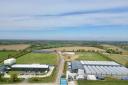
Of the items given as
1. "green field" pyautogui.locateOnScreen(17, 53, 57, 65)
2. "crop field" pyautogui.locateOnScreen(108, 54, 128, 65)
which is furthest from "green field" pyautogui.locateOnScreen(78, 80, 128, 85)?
"crop field" pyautogui.locateOnScreen(108, 54, 128, 65)

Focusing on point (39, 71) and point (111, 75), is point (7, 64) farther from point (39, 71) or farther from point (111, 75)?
point (111, 75)

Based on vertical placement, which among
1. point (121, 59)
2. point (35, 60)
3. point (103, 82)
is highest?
point (35, 60)

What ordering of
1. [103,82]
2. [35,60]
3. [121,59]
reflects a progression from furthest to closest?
[121,59] < [35,60] < [103,82]

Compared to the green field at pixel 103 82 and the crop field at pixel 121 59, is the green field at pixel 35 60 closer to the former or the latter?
the crop field at pixel 121 59

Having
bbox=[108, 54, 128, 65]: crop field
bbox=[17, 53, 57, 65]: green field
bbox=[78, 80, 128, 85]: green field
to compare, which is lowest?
bbox=[78, 80, 128, 85]: green field

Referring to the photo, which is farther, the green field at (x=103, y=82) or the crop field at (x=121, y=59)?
the crop field at (x=121, y=59)

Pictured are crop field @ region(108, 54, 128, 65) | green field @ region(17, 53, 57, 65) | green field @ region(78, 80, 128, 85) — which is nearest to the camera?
green field @ region(78, 80, 128, 85)

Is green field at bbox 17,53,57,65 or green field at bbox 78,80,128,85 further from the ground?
green field at bbox 17,53,57,65

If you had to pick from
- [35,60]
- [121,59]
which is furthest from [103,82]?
[121,59]

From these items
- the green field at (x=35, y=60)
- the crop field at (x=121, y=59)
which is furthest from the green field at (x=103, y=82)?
the crop field at (x=121, y=59)

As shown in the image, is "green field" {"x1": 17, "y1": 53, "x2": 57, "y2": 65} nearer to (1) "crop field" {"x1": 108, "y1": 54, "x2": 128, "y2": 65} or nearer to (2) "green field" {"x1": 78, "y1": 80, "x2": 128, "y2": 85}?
(1) "crop field" {"x1": 108, "y1": 54, "x2": 128, "y2": 65}

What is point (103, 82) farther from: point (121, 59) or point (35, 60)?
point (121, 59)
